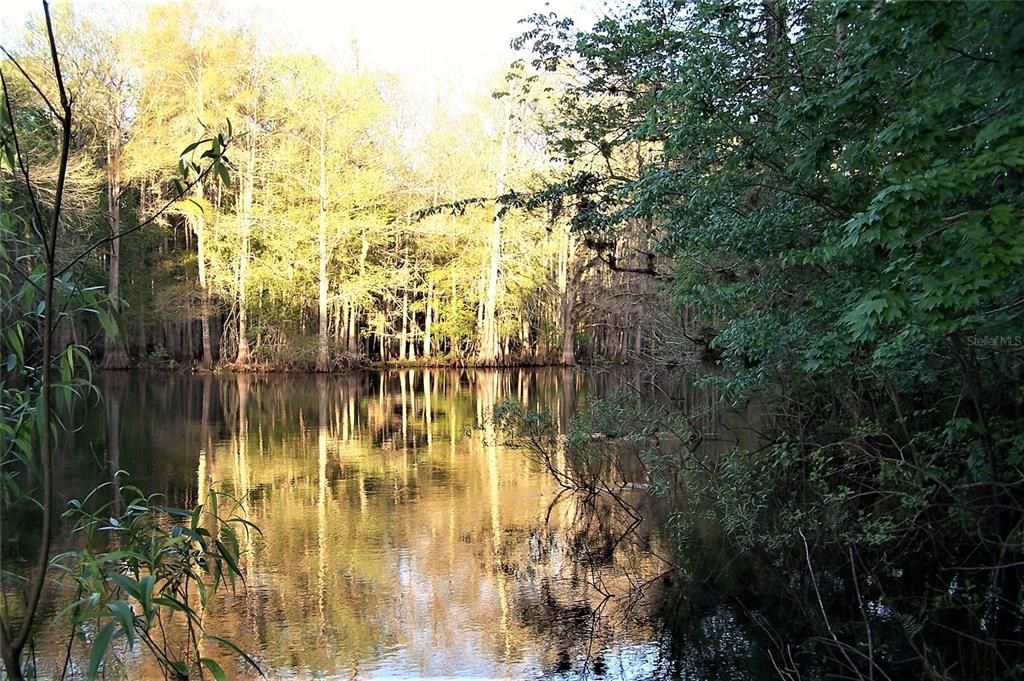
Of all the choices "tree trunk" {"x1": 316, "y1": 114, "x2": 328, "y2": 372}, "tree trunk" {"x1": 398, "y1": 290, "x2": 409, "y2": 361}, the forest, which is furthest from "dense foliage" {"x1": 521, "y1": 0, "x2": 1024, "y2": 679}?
"tree trunk" {"x1": 398, "y1": 290, "x2": 409, "y2": 361}

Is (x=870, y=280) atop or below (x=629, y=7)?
below

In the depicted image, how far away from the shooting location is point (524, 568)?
306 inches

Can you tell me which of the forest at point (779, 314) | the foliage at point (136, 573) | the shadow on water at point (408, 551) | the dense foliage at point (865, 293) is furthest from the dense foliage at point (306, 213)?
the foliage at point (136, 573)

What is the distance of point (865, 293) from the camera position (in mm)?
3938

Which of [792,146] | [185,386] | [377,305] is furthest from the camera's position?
[377,305]

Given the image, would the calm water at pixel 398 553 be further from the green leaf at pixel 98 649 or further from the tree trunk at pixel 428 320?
the tree trunk at pixel 428 320

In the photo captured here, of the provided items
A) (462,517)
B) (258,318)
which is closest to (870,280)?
(462,517)

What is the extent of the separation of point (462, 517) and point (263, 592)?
9.88ft

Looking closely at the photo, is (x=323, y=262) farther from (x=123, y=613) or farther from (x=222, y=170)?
(x=123, y=613)

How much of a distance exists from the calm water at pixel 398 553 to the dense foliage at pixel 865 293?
42.8 inches

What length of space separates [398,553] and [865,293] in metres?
5.42

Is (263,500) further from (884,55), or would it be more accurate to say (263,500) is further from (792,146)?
(884,55)

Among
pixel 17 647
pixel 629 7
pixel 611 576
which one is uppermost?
pixel 629 7

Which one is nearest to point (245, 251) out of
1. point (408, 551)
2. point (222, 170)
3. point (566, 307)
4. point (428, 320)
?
point (428, 320)
